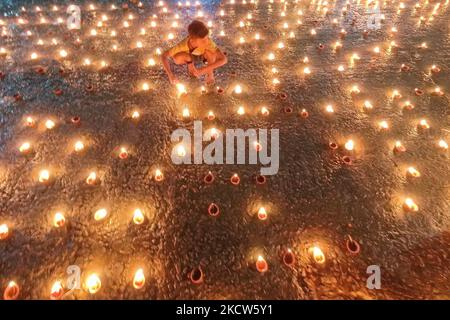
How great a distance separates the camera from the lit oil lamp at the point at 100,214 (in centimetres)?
263

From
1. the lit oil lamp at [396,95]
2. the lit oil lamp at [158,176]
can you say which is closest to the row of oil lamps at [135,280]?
the lit oil lamp at [158,176]

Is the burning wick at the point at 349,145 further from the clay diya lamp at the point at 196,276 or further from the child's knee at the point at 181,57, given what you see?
the child's knee at the point at 181,57

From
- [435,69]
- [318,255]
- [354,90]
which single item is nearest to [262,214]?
[318,255]

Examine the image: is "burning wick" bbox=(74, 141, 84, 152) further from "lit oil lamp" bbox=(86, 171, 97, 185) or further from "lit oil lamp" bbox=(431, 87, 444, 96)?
"lit oil lamp" bbox=(431, 87, 444, 96)

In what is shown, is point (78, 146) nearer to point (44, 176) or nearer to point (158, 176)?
point (44, 176)

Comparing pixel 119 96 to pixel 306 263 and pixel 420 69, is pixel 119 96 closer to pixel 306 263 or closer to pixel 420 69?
pixel 306 263

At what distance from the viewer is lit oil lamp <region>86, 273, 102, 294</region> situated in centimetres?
216

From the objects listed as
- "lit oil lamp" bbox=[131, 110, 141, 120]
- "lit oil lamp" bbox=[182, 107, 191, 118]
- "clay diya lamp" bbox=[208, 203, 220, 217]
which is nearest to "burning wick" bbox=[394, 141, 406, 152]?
"clay diya lamp" bbox=[208, 203, 220, 217]

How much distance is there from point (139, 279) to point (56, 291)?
679mm

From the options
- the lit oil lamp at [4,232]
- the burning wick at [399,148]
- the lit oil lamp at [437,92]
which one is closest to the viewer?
the lit oil lamp at [4,232]

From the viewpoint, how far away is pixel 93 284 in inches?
85.7

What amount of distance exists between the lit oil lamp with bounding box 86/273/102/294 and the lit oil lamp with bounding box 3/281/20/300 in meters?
0.59

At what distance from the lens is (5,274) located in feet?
7.44

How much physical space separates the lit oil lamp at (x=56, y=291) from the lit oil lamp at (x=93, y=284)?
21 centimetres
